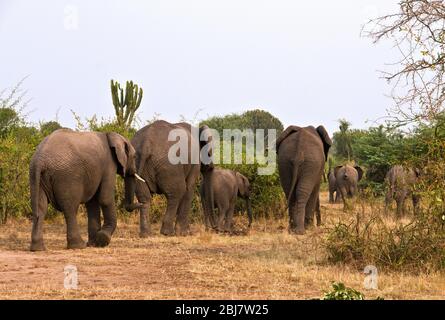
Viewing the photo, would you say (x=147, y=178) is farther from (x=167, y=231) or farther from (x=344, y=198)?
(x=344, y=198)

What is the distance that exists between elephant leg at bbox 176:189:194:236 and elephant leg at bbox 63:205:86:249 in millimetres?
3391

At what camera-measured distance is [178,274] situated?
994 cm

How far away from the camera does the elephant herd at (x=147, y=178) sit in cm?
1226

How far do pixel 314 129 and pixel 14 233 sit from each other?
265 inches

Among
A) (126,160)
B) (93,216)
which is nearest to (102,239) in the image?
(93,216)

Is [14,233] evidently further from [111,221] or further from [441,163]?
[441,163]

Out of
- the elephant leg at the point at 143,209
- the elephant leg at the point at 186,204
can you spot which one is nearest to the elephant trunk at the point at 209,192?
the elephant leg at the point at 186,204

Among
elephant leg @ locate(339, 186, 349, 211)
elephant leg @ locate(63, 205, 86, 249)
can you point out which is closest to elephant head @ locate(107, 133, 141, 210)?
elephant leg @ locate(63, 205, 86, 249)

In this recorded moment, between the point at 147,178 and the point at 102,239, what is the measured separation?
243cm

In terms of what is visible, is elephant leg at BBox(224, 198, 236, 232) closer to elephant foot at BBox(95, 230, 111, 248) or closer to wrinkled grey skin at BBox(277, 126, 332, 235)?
wrinkled grey skin at BBox(277, 126, 332, 235)

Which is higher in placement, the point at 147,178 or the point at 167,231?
the point at 147,178

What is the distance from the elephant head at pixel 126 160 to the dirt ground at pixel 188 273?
91cm

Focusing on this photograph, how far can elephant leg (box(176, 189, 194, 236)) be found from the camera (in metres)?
15.8

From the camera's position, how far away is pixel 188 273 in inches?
395
